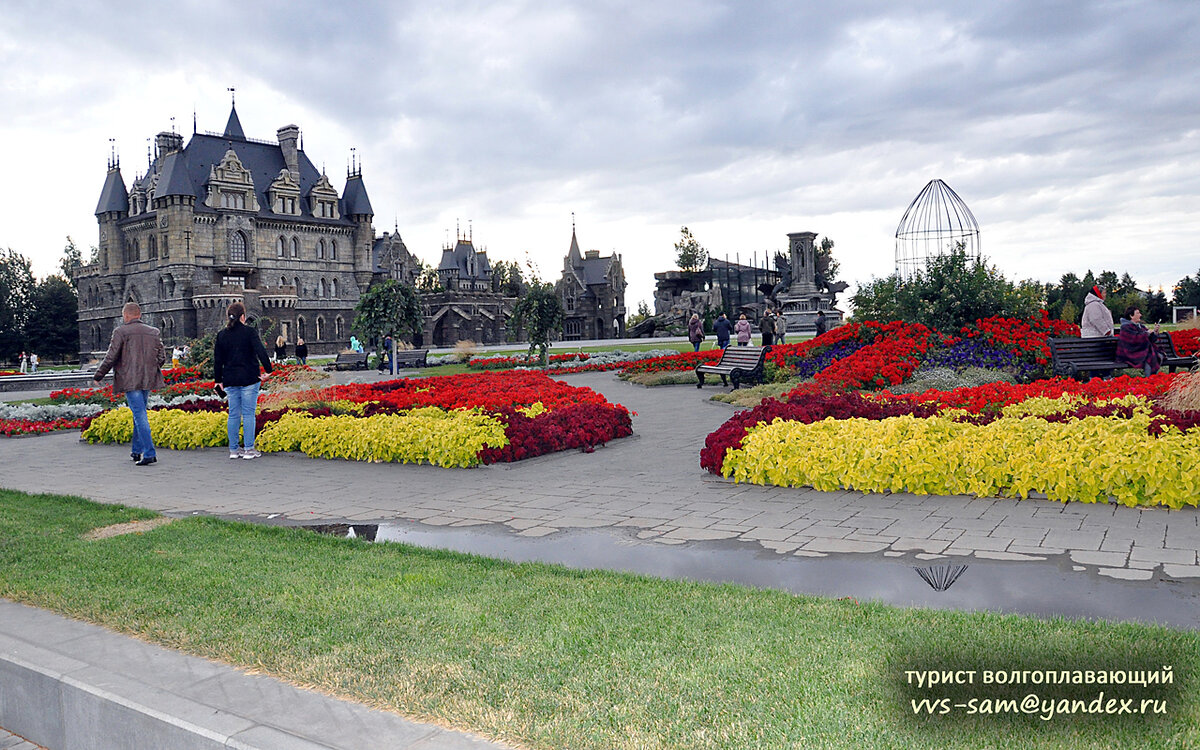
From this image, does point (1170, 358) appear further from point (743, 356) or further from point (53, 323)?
point (53, 323)

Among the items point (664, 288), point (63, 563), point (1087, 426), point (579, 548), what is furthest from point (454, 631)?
point (664, 288)

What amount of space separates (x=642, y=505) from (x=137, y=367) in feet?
23.8

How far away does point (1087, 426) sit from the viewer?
7547 mm

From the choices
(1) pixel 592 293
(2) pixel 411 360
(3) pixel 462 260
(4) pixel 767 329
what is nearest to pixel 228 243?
(1) pixel 592 293

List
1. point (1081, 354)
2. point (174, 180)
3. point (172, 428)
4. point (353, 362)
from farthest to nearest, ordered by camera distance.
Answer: point (174, 180)
point (353, 362)
point (1081, 354)
point (172, 428)

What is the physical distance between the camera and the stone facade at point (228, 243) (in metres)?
80.1

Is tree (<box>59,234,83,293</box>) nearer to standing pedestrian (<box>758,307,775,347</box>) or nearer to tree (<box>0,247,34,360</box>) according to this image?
tree (<box>0,247,34,360</box>)

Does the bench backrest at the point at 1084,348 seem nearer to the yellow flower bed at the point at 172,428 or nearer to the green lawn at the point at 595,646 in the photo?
the green lawn at the point at 595,646

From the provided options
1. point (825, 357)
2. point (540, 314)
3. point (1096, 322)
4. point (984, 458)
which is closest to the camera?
point (984, 458)

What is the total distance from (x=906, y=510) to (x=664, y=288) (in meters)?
73.8

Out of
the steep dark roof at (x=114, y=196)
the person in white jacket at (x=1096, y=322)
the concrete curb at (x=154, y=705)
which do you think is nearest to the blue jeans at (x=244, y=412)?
the concrete curb at (x=154, y=705)

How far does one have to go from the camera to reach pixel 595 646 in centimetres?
396

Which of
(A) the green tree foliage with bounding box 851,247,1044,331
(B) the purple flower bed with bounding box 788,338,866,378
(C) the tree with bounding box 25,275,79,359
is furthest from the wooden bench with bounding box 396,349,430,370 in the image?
(C) the tree with bounding box 25,275,79,359

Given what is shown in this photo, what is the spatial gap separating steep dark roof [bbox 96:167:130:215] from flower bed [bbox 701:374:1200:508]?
9255 centimetres
